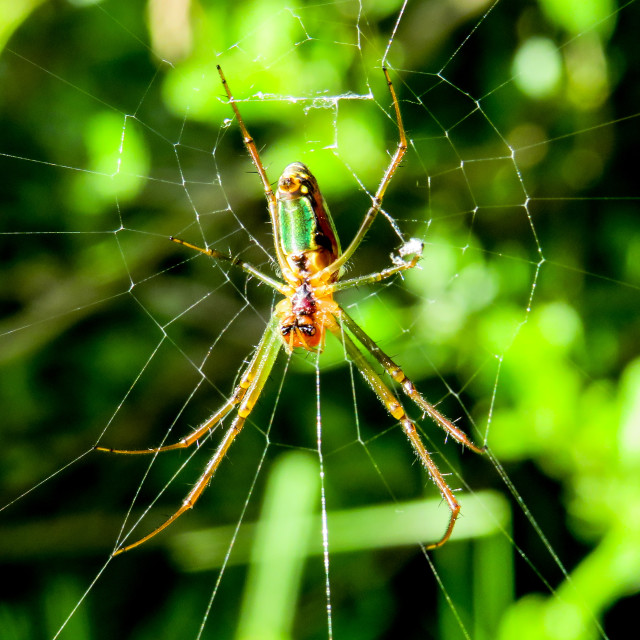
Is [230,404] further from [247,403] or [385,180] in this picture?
[385,180]

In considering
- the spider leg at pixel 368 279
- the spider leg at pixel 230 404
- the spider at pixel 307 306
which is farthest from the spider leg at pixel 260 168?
the spider leg at pixel 230 404

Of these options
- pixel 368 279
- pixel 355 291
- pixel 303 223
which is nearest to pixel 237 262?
pixel 303 223

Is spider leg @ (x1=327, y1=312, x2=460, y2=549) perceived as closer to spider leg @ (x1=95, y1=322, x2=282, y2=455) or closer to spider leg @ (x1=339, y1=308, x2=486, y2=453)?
spider leg @ (x1=339, y1=308, x2=486, y2=453)

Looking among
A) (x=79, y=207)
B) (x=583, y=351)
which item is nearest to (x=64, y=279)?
(x=79, y=207)

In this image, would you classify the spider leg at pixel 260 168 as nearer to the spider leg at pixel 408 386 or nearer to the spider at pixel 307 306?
the spider at pixel 307 306

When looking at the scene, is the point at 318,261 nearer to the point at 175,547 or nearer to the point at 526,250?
the point at 526,250

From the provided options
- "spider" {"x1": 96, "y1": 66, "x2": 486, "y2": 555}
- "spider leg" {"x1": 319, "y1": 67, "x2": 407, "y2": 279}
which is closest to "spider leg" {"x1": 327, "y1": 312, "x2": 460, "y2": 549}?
"spider" {"x1": 96, "y1": 66, "x2": 486, "y2": 555}
